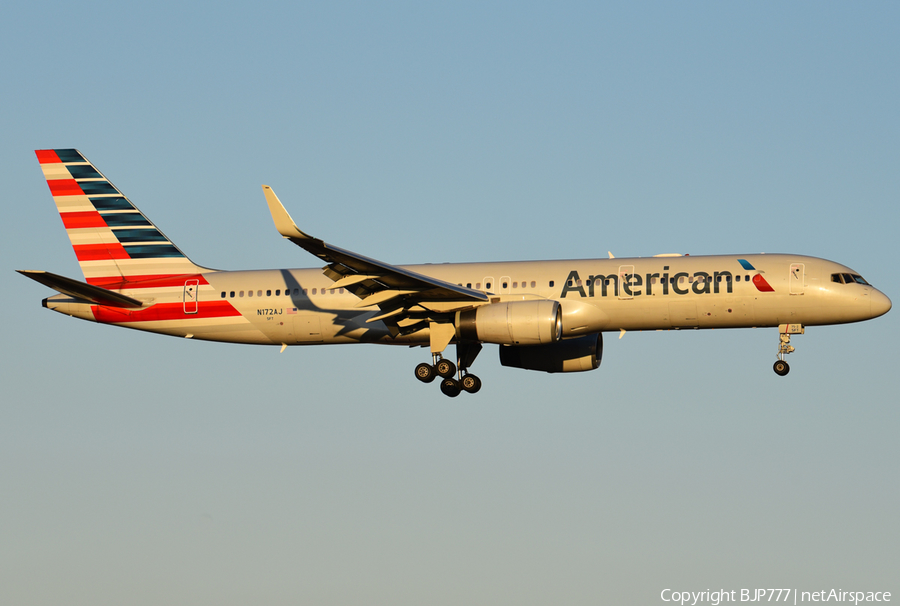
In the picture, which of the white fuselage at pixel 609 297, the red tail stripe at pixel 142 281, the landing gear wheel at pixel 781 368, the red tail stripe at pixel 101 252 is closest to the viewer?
the white fuselage at pixel 609 297

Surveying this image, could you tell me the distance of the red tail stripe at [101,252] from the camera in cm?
4988

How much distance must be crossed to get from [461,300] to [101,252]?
1671 centimetres

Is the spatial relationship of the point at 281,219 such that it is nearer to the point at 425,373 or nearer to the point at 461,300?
the point at 461,300

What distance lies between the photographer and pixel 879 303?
43.5 metres

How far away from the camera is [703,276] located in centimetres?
4338

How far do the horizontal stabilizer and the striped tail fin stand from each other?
51.0 inches

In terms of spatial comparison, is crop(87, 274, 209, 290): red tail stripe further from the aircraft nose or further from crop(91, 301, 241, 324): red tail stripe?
the aircraft nose

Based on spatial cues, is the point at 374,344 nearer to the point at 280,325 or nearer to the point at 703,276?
the point at 280,325

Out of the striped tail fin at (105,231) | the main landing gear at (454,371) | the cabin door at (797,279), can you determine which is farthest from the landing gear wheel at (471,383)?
the cabin door at (797,279)

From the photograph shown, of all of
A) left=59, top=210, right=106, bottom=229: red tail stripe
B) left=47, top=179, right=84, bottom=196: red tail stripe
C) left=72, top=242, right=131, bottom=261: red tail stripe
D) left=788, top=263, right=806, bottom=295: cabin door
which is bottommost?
left=788, top=263, right=806, bottom=295: cabin door

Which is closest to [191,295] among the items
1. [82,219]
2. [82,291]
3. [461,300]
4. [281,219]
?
[82,291]

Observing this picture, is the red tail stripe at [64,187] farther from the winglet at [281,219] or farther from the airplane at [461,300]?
the winglet at [281,219]

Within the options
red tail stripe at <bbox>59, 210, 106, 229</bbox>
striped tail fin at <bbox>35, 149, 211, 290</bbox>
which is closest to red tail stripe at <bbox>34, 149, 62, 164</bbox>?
striped tail fin at <bbox>35, 149, 211, 290</bbox>

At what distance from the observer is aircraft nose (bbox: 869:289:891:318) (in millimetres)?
43406
